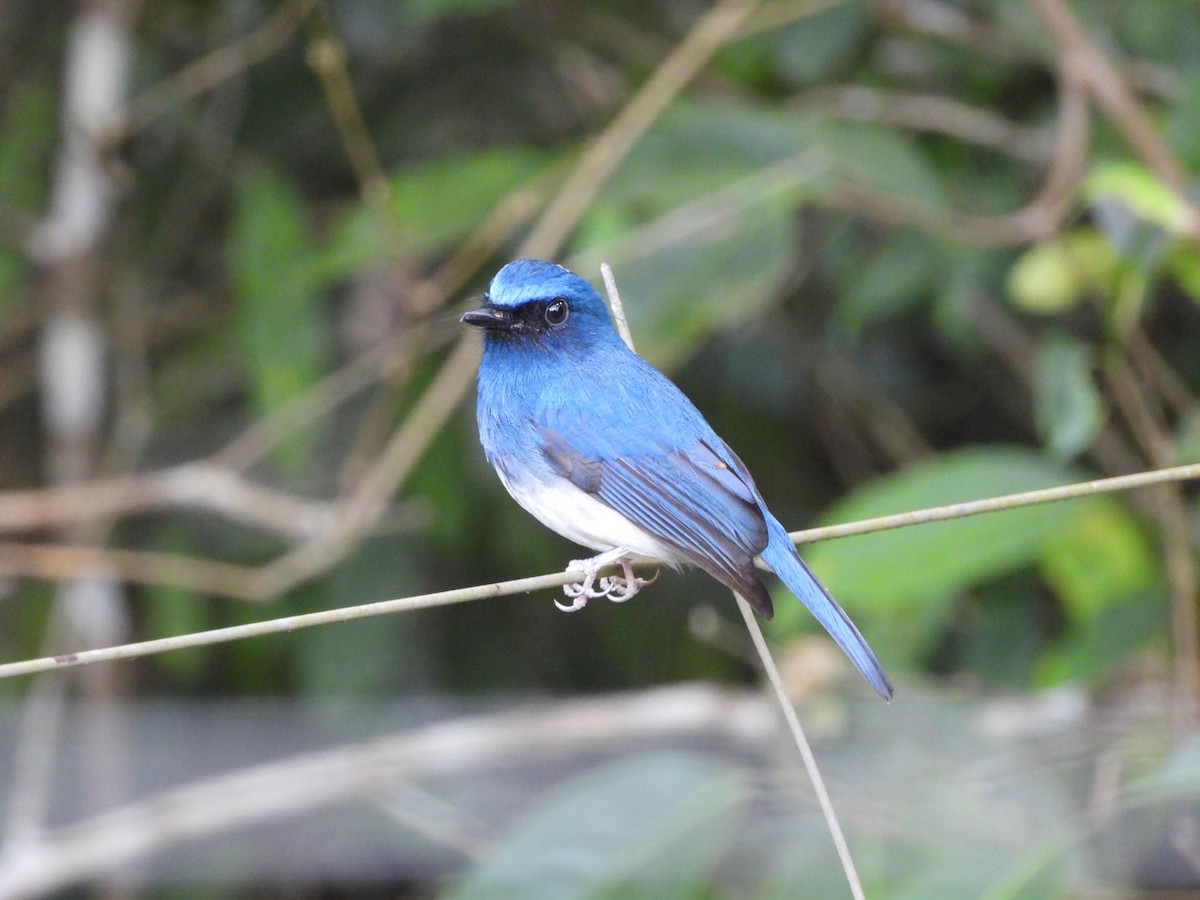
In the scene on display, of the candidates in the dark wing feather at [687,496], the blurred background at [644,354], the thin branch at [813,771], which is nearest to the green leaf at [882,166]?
the blurred background at [644,354]

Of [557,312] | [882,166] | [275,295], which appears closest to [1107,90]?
[882,166]

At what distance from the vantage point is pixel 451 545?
4.48m

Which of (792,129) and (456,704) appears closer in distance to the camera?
(792,129)

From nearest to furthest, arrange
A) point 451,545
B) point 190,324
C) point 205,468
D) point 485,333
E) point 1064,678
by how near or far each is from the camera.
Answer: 1. point 485,333
2. point 1064,678
3. point 205,468
4. point 451,545
5. point 190,324

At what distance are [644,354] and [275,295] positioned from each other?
121 centimetres

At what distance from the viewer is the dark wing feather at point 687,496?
2.43 m

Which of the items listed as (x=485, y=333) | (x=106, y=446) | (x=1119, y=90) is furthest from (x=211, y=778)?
(x=1119, y=90)

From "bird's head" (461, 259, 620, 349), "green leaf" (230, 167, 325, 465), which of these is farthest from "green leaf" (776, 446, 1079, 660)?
"green leaf" (230, 167, 325, 465)

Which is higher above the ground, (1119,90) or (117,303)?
(117,303)

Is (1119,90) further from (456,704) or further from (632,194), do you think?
(456,704)

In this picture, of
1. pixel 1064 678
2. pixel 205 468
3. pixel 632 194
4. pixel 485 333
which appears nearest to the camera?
pixel 485 333

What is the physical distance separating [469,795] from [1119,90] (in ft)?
8.91

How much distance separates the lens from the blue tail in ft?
→ 7.32

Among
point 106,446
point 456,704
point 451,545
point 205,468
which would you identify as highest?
point 106,446
